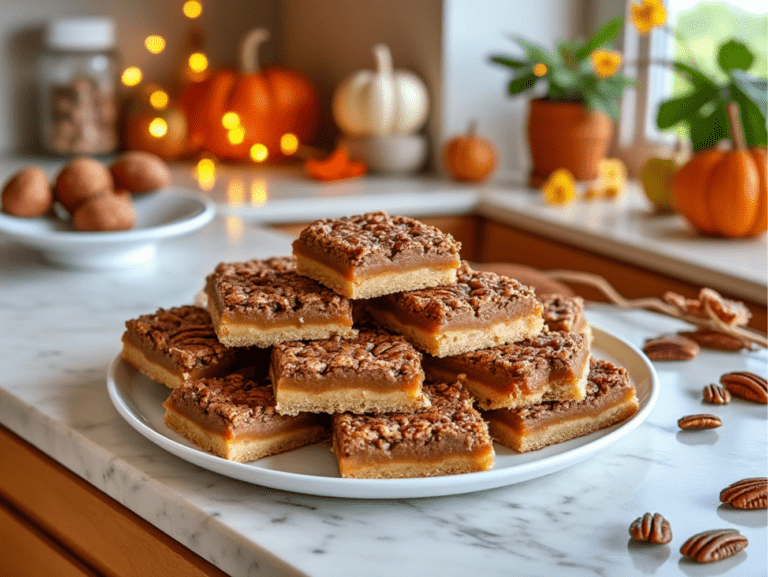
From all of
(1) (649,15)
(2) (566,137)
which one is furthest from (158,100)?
(1) (649,15)

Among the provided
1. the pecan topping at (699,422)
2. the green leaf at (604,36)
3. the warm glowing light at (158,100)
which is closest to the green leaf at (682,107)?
the green leaf at (604,36)

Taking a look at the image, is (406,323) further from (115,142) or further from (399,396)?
(115,142)

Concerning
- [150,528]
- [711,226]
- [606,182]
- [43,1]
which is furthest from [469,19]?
[150,528]

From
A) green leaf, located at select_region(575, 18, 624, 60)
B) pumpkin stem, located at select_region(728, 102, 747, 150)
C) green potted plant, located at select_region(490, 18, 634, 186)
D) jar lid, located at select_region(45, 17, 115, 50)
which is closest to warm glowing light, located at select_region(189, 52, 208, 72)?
jar lid, located at select_region(45, 17, 115, 50)

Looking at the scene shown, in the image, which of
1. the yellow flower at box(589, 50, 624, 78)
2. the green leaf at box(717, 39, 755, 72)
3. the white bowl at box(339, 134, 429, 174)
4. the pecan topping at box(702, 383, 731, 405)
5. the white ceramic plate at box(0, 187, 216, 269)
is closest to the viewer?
the pecan topping at box(702, 383, 731, 405)

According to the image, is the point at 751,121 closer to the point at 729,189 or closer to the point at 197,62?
the point at 729,189

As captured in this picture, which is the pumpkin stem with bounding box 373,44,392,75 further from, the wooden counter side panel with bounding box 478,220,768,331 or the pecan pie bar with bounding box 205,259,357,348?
the pecan pie bar with bounding box 205,259,357,348
